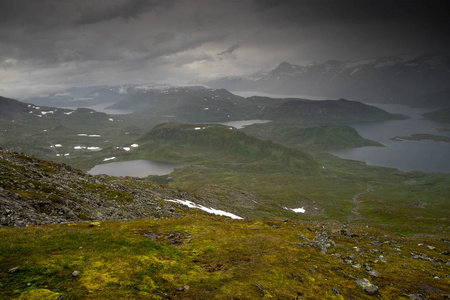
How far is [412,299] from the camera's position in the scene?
21.3m

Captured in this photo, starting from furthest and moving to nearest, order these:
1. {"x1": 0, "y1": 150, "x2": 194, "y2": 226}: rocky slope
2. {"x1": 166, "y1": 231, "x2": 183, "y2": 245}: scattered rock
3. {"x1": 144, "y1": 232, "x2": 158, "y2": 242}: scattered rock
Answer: {"x1": 166, "y1": 231, "x2": 183, "y2": 245}: scattered rock
{"x1": 144, "y1": 232, "x2": 158, "y2": 242}: scattered rock
{"x1": 0, "y1": 150, "x2": 194, "y2": 226}: rocky slope

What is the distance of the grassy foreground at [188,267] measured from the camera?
16.7m

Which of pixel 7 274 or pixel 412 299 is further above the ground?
pixel 7 274

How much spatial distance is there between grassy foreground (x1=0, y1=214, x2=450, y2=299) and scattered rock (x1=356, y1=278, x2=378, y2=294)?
1.18 ft

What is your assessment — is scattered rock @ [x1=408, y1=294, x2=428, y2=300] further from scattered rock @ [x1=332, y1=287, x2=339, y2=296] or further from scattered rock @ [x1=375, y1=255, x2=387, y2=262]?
scattered rock @ [x1=375, y1=255, x2=387, y2=262]

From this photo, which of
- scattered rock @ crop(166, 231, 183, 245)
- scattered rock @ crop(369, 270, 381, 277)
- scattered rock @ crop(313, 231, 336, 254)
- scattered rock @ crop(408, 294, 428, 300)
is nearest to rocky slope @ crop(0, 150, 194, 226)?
scattered rock @ crop(166, 231, 183, 245)

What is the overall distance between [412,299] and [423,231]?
107021mm

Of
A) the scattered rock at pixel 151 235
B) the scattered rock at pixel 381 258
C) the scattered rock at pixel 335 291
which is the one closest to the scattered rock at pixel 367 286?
the scattered rock at pixel 335 291

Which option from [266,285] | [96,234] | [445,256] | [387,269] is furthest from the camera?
[445,256]

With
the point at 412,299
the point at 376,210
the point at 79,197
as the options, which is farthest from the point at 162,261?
the point at 376,210

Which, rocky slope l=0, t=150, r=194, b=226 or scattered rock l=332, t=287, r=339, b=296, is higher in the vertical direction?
rocky slope l=0, t=150, r=194, b=226

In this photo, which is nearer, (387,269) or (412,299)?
(412,299)

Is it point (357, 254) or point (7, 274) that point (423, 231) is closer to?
point (357, 254)

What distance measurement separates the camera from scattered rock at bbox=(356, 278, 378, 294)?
2217cm
